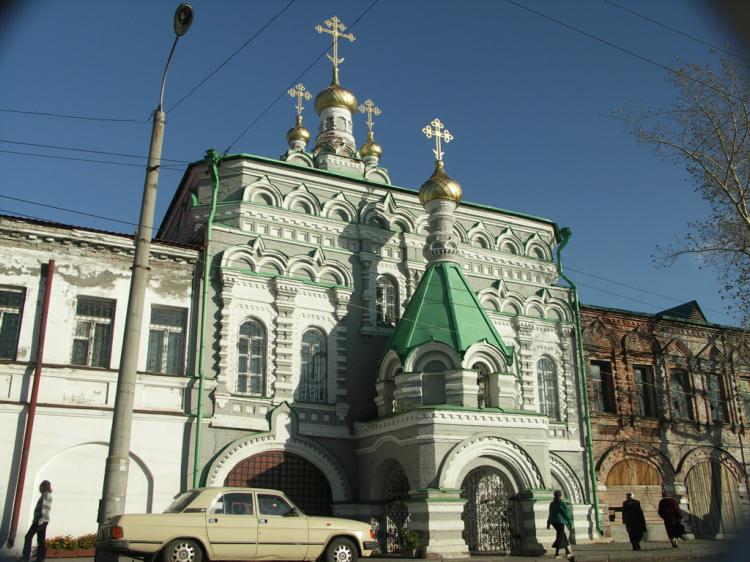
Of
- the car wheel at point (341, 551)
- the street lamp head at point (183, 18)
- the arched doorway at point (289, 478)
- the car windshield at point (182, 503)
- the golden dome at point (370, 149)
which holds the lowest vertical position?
the car wheel at point (341, 551)

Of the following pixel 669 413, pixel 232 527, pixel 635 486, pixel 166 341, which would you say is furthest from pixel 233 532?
pixel 669 413

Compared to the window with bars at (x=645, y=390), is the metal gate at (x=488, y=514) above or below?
below

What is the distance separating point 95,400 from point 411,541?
729 centimetres

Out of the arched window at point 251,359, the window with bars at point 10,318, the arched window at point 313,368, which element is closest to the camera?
the window with bars at point 10,318

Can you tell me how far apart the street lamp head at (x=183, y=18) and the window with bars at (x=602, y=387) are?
1680cm

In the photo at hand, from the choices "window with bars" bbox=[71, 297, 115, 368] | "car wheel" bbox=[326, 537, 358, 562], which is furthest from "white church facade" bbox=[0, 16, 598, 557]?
"car wheel" bbox=[326, 537, 358, 562]

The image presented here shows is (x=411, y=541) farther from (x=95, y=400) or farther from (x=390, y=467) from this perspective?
(x=95, y=400)

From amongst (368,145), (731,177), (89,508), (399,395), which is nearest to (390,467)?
(399,395)

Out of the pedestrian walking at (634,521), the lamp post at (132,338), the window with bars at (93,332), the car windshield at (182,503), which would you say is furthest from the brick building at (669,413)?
the lamp post at (132,338)

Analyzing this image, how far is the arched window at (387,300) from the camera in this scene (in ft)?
68.3

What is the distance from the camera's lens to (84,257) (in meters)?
17.2

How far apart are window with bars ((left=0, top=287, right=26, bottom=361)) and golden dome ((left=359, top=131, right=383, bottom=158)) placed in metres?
14.0

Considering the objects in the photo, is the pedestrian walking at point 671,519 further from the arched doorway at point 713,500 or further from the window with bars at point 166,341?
the window with bars at point 166,341

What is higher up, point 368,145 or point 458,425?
point 368,145
